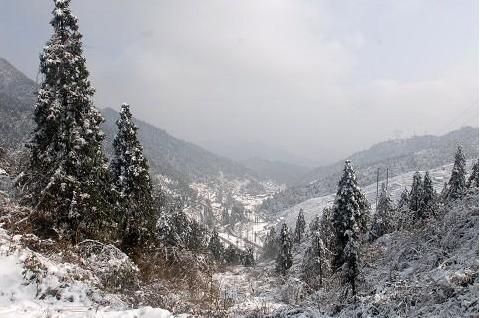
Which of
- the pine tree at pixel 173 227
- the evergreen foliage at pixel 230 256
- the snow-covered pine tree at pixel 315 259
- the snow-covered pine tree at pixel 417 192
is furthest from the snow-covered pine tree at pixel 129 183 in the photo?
the evergreen foliage at pixel 230 256

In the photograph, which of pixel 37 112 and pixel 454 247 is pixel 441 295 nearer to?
pixel 454 247

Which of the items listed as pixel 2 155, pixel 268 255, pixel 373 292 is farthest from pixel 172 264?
pixel 268 255

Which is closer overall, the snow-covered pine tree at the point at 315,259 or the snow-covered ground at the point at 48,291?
the snow-covered ground at the point at 48,291

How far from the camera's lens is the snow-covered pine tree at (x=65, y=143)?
726 inches

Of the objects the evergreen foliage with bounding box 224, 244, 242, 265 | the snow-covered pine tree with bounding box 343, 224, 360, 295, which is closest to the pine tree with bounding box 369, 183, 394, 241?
the snow-covered pine tree with bounding box 343, 224, 360, 295

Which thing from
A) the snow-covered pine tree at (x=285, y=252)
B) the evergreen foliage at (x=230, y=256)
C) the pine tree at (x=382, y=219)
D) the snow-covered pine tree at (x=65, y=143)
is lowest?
the evergreen foliage at (x=230, y=256)

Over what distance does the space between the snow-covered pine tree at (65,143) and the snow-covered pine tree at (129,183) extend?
6.98 m

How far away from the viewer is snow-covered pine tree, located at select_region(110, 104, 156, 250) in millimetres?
27188

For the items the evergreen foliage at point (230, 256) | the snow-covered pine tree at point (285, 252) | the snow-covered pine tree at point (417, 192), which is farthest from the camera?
the evergreen foliage at point (230, 256)

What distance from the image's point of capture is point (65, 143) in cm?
1909

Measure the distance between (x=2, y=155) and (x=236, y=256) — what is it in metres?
113

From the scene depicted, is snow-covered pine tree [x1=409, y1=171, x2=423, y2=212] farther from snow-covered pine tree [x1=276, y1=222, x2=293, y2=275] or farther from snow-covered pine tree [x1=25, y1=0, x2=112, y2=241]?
snow-covered pine tree [x1=25, y1=0, x2=112, y2=241]

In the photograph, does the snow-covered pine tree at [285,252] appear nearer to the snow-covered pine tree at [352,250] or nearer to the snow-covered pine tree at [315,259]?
the snow-covered pine tree at [315,259]

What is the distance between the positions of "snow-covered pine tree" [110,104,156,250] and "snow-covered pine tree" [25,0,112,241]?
22.9 ft
